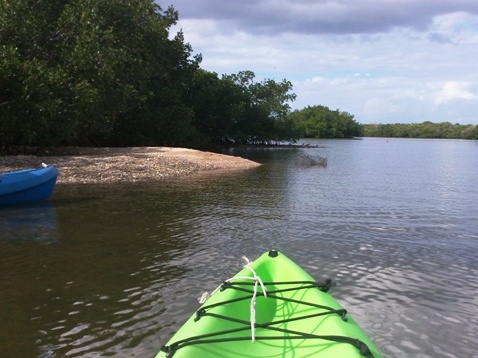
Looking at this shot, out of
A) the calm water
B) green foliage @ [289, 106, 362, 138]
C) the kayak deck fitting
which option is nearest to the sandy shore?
the calm water

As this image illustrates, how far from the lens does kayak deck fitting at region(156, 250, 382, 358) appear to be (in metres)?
4.26

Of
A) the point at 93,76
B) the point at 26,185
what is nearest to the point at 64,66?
the point at 93,76

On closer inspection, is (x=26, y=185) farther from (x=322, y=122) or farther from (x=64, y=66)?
(x=322, y=122)

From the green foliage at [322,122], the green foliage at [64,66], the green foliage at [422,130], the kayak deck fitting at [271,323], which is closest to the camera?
the kayak deck fitting at [271,323]

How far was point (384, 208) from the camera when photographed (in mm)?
16672

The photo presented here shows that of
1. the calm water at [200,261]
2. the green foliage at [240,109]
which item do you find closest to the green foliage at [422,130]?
the green foliage at [240,109]

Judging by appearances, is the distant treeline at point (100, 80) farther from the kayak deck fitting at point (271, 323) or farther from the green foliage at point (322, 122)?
the green foliage at point (322, 122)

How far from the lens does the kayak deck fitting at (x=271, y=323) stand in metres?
4.26

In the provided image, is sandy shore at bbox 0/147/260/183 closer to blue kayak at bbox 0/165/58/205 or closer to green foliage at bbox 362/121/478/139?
blue kayak at bbox 0/165/58/205

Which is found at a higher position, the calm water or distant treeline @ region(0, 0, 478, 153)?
distant treeline @ region(0, 0, 478, 153)

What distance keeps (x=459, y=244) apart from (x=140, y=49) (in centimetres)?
3060

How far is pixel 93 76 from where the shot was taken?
26859 millimetres

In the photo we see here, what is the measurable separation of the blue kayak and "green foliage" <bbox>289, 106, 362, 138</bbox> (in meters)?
113

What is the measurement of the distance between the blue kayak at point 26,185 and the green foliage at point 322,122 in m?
113
